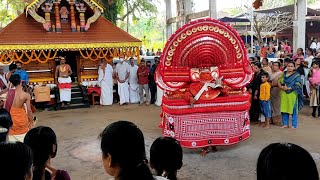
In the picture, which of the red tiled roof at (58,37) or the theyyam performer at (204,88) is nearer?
the theyyam performer at (204,88)

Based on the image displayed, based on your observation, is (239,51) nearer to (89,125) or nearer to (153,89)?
(89,125)

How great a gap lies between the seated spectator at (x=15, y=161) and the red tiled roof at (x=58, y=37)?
9.45 m

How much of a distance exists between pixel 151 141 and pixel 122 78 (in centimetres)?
487

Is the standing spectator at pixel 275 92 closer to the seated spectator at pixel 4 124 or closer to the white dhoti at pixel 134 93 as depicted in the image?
the white dhoti at pixel 134 93

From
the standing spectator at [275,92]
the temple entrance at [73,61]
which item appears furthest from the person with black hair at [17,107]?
the temple entrance at [73,61]

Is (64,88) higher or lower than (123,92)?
higher

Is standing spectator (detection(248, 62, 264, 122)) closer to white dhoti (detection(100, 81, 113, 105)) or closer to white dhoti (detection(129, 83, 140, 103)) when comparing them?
white dhoti (detection(129, 83, 140, 103))

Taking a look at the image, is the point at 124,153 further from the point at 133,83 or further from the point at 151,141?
the point at 133,83

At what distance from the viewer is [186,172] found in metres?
5.28

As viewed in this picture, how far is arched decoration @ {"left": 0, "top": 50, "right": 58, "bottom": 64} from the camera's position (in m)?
10.7

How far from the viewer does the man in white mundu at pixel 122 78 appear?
11578mm

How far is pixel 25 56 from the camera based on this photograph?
11.3 meters

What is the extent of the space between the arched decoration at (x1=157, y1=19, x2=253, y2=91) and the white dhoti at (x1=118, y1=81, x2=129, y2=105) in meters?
5.35

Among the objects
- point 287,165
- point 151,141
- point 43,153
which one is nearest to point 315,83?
point 151,141
